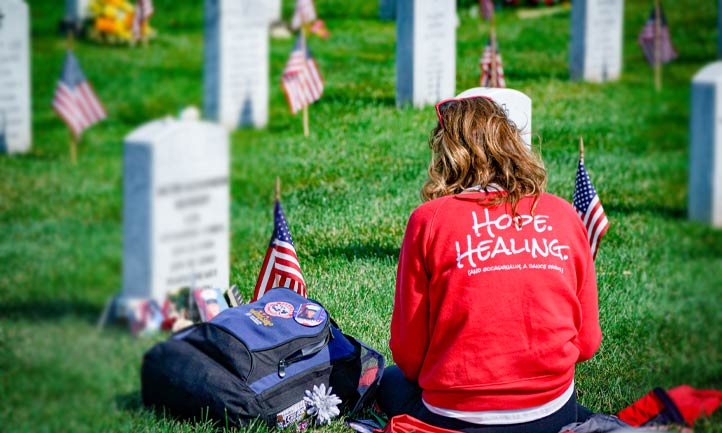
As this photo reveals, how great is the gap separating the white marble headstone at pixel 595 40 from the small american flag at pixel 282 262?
7309 millimetres

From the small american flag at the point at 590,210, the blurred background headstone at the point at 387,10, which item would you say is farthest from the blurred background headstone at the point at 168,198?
the blurred background headstone at the point at 387,10

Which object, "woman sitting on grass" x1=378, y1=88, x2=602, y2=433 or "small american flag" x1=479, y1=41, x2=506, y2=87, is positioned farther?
"small american flag" x1=479, y1=41, x2=506, y2=87

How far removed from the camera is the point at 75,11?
24.7 ft

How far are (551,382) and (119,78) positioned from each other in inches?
Result: 143

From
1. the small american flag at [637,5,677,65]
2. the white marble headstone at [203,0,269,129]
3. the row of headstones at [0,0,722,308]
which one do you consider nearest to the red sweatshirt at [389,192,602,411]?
the row of headstones at [0,0,722,308]

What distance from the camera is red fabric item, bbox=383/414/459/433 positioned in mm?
3838

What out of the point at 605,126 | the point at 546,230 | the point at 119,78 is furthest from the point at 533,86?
the point at 546,230

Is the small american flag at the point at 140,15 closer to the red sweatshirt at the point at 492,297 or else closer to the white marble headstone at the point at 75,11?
the white marble headstone at the point at 75,11

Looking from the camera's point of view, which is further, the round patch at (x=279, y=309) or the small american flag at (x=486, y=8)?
the small american flag at (x=486, y=8)

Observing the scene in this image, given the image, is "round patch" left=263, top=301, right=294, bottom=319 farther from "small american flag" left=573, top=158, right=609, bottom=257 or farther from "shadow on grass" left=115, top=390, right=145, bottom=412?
"small american flag" left=573, top=158, right=609, bottom=257

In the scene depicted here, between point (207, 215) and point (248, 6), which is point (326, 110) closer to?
point (248, 6)

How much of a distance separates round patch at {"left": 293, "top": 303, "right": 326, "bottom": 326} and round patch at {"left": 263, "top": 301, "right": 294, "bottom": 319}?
37mm

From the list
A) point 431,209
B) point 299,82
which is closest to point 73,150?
point 431,209

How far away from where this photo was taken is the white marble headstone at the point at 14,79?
14.9 ft
